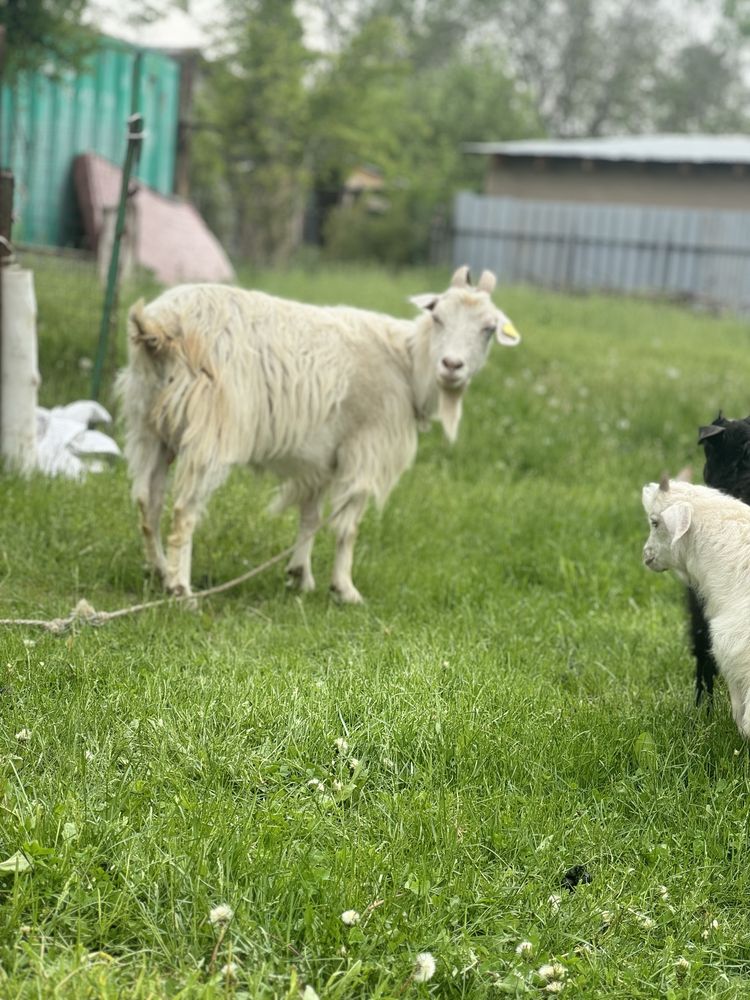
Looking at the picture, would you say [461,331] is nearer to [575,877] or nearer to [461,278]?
[461,278]

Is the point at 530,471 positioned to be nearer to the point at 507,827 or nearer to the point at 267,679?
the point at 267,679

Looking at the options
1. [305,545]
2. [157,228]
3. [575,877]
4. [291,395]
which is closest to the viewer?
[575,877]

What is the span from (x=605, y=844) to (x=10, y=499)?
379 centimetres

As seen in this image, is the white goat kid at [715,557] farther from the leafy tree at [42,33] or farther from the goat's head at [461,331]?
the leafy tree at [42,33]

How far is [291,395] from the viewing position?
5.79 metres

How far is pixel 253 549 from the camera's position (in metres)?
6.48

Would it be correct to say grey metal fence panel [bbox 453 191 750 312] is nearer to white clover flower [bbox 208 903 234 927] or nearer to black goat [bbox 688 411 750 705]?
black goat [bbox 688 411 750 705]

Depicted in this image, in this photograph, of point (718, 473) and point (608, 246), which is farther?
point (608, 246)

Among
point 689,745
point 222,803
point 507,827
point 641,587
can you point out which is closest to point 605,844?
point 507,827

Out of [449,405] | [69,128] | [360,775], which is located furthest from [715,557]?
[69,128]

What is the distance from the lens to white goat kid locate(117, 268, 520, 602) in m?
5.51

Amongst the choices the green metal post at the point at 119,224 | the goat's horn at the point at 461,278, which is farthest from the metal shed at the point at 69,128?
the goat's horn at the point at 461,278

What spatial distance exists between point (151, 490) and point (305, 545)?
869mm

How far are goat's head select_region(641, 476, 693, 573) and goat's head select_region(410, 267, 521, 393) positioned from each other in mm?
1776
